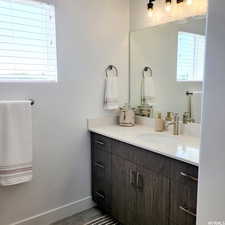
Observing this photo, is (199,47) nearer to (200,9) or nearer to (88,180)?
(200,9)

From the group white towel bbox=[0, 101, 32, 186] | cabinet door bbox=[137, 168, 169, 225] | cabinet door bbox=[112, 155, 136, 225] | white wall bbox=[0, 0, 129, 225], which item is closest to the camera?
cabinet door bbox=[137, 168, 169, 225]

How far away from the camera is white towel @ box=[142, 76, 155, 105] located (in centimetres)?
242

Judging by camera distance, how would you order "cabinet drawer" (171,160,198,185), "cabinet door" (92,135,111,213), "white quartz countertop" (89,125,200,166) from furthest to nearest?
"cabinet door" (92,135,111,213), "white quartz countertop" (89,125,200,166), "cabinet drawer" (171,160,198,185)

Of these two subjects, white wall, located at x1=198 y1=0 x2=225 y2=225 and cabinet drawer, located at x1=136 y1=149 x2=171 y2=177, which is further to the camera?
cabinet drawer, located at x1=136 y1=149 x2=171 y2=177

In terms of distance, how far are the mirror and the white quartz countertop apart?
10.2 inches

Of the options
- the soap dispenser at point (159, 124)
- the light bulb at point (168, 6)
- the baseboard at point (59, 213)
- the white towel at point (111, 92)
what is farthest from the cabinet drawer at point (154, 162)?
the light bulb at point (168, 6)

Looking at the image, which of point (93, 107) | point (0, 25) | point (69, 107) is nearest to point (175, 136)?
point (93, 107)

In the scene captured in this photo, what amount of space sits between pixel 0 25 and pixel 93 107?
1.10 meters

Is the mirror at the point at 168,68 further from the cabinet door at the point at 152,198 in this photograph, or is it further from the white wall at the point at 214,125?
the white wall at the point at 214,125

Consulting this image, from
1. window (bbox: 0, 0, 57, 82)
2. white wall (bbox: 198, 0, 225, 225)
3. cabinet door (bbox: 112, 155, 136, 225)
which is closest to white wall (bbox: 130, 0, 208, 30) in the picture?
window (bbox: 0, 0, 57, 82)

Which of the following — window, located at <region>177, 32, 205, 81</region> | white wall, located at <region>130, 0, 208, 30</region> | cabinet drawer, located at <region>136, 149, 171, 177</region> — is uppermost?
white wall, located at <region>130, 0, 208, 30</region>

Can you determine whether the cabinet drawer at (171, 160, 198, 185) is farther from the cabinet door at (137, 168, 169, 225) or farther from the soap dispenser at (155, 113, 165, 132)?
the soap dispenser at (155, 113, 165, 132)

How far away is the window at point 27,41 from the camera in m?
1.79

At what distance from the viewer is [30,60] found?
1935 mm
